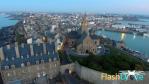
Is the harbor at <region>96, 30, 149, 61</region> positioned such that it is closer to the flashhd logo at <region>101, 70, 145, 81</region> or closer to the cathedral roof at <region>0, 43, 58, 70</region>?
the flashhd logo at <region>101, 70, 145, 81</region>

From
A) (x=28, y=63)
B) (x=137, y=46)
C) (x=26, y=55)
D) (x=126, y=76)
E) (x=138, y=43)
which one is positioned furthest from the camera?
(x=138, y=43)

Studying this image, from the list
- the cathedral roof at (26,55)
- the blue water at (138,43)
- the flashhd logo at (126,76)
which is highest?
the cathedral roof at (26,55)

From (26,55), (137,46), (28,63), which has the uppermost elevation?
(26,55)

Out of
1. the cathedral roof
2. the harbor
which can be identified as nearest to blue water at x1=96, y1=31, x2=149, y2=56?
the harbor

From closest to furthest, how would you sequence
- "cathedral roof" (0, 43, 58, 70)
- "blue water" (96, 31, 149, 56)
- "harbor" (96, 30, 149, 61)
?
"cathedral roof" (0, 43, 58, 70), "harbor" (96, 30, 149, 61), "blue water" (96, 31, 149, 56)

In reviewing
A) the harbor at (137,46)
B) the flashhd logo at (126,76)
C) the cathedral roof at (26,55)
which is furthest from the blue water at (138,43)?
the flashhd logo at (126,76)

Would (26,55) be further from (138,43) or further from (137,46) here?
(138,43)

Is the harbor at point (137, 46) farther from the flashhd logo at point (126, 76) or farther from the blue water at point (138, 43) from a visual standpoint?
the flashhd logo at point (126, 76)

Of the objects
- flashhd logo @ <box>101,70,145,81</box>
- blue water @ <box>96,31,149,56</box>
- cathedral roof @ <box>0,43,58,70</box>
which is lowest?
blue water @ <box>96,31,149,56</box>

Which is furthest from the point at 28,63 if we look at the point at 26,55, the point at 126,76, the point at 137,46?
the point at 137,46
